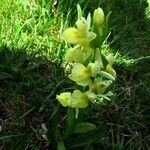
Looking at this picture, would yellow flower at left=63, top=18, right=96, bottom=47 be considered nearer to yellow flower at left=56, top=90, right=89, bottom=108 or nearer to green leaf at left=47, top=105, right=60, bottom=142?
yellow flower at left=56, top=90, right=89, bottom=108

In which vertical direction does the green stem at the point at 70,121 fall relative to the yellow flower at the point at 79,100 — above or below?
below

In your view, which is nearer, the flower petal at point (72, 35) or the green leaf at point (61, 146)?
the flower petal at point (72, 35)

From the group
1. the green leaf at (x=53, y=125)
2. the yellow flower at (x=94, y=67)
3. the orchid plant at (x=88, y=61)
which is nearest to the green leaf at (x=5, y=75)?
the green leaf at (x=53, y=125)

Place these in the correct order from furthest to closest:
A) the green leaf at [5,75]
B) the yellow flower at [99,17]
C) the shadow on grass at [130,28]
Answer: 1. the shadow on grass at [130,28]
2. the green leaf at [5,75]
3. the yellow flower at [99,17]

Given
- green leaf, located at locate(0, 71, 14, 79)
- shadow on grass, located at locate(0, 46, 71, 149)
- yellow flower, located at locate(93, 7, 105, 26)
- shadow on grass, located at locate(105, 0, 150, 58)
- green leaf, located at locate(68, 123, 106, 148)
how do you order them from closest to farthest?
yellow flower, located at locate(93, 7, 105, 26) → green leaf, located at locate(68, 123, 106, 148) → shadow on grass, located at locate(0, 46, 71, 149) → green leaf, located at locate(0, 71, 14, 79) → shadow on grass, located at locate(105, 0, 150, 58)

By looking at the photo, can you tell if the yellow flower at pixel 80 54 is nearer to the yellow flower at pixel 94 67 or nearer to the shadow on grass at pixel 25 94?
the yellow flower at pixel 94 67

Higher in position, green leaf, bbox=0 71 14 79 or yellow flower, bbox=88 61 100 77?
yellow flower, bbox=88 61 100 77

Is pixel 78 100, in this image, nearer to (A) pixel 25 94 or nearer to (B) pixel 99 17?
(B) pixel 99 17

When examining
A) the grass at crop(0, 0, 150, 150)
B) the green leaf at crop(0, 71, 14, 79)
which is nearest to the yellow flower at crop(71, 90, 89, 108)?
the grass at crop(0, 0, 150, 150)
